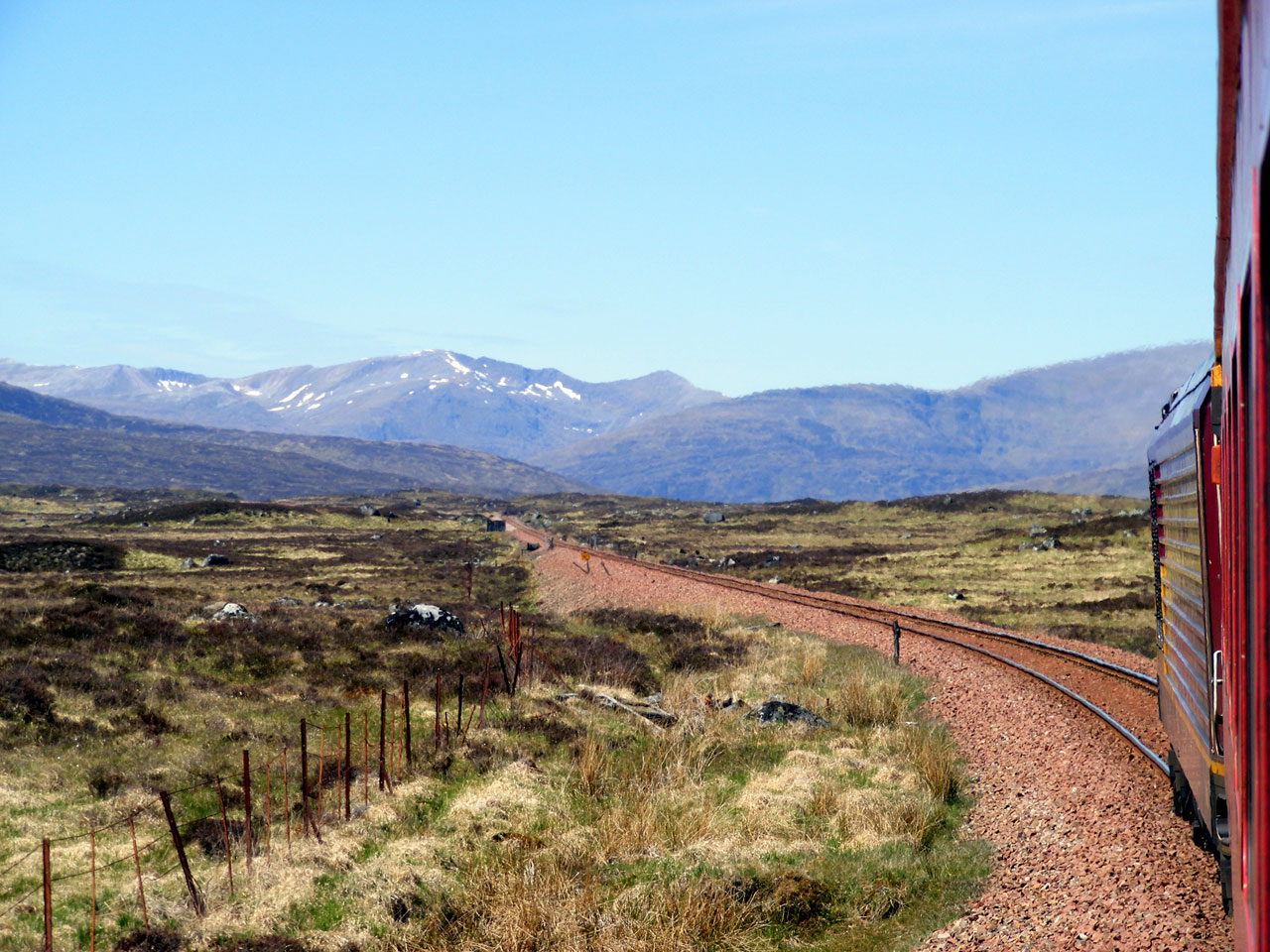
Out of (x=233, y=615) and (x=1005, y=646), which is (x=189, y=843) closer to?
(x=233, y=615)

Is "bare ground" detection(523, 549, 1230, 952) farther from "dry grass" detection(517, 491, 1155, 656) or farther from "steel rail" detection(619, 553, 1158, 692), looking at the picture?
"dry grass" detection(517, 491, 1155, 656)

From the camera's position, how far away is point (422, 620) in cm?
2741

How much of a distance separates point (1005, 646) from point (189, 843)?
1948cm

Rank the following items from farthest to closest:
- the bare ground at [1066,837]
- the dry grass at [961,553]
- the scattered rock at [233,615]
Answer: the dry grass at [961,553] → the scattered rock at [233,615] → the bare ground at [1066,837]

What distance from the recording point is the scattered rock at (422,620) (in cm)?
2700

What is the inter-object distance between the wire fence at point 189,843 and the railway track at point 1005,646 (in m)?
10.5

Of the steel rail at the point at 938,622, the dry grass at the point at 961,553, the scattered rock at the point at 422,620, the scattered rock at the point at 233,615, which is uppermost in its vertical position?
the scattered rock at the point at 233,615

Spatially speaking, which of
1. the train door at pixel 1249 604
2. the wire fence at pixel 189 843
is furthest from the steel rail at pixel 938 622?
the train door at pixel 1249 604

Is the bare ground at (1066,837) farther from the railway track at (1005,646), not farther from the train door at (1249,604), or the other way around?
the train door at (1249,604)

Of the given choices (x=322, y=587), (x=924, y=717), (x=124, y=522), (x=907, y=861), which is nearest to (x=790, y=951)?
(x=907, y=861)

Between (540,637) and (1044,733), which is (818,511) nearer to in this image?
(540,637)

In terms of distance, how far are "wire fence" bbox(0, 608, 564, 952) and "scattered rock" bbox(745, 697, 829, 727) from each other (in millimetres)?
5098

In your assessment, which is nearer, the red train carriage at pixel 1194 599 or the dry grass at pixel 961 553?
the red train carriage at pixel 1194 599

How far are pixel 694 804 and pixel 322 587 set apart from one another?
125 feet
